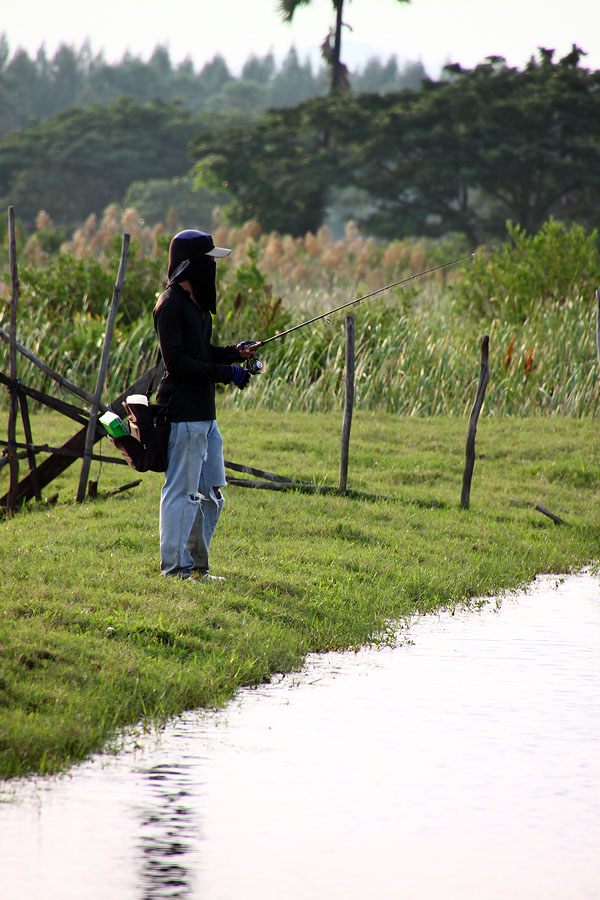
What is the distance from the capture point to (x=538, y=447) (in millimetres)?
12875

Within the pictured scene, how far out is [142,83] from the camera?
99938 mm

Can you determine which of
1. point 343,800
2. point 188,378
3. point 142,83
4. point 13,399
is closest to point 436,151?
point 13,399

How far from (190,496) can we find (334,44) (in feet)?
131

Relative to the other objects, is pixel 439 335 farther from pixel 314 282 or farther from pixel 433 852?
pixel 433 852

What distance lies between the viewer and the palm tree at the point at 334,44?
41.0 meters

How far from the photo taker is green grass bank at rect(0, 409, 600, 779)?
17.1 feet

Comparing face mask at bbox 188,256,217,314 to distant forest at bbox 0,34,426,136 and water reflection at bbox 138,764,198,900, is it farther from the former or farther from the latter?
distant forest at bbox 0,34,426,136

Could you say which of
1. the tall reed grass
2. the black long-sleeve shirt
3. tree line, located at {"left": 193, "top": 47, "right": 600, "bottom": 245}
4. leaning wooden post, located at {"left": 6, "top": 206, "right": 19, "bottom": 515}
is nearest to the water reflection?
the black long-sleeve shirt

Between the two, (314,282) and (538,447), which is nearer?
(538,447)

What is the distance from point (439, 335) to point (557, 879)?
13.7m

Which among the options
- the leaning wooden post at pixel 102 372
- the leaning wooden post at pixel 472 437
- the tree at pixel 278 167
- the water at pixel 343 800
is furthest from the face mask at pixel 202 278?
the tree at pixel 278 167

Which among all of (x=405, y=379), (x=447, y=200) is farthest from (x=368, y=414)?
(x=447, y=200)

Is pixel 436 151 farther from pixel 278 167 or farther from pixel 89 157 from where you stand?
pixel 89 157

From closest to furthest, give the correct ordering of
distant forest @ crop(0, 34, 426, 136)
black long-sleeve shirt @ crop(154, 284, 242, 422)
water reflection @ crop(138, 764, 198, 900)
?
1. water reflection @ crop(138, 764, 198, 900)
2. black long-sleeve shirt @ crop(154, 284, 242, 422)
3. distant forest @ crop(0, 34, 426, 136)
